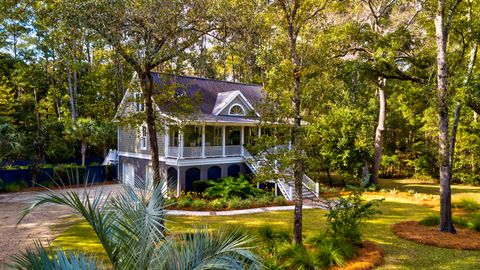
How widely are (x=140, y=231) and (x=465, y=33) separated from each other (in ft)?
42.7

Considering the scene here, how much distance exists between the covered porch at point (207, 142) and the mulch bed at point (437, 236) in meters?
8.16

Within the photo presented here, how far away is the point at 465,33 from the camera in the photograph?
11883 millimetres

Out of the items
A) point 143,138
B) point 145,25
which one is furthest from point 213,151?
point 145,25

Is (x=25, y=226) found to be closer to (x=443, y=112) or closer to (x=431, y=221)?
(x=431, y=221)

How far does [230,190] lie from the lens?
55.7 feet

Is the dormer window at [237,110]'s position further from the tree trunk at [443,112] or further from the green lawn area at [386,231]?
the tree trunk at [443,112]

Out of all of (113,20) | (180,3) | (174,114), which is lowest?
(174,114)

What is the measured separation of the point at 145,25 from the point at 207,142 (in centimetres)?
1273

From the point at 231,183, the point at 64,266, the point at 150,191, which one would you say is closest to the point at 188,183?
the point at 231,183

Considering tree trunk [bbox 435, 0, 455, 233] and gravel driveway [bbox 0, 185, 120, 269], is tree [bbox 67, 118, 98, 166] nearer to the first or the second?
gravel driveway [bbox 0, 185, 120, 269]

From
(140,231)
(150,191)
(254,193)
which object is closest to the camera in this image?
(140,231)

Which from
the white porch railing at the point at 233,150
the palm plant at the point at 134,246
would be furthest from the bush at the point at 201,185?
the palm plant at the point at 134,246

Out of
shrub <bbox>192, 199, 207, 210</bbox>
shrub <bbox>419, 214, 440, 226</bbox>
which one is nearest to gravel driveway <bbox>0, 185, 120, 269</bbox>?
shrub <bbox>192, 199, 207, 210</bbox>

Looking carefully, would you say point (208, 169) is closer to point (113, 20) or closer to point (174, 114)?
point (174, 114)
